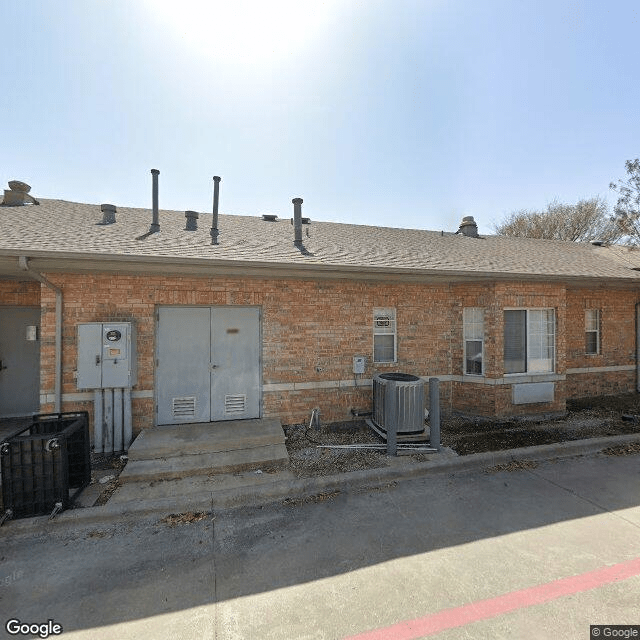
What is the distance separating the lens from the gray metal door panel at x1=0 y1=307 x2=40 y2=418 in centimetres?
712

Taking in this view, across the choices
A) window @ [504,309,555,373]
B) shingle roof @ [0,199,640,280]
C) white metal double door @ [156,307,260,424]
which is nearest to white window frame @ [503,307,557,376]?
window @ [504,309,555,373]

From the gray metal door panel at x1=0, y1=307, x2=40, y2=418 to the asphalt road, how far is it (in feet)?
16.4

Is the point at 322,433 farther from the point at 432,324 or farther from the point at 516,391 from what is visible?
the point at 516,391

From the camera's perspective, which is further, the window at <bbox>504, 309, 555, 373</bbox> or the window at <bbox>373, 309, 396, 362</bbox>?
the window at <bbox>504, 309, 555, 373</bbox>

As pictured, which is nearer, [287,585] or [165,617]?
[165,617]

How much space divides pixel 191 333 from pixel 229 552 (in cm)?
404

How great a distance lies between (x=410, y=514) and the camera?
13.0 ft

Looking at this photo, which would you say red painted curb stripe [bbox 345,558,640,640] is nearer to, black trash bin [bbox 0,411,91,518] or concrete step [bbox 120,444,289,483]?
concrete step [bbox 120,444,289,483]

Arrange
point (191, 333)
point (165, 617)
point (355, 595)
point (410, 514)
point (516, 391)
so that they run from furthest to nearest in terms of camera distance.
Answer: point (516, 391)
point (191, 333)
point (410, 514)
point (355, 595)
point (165, 617)

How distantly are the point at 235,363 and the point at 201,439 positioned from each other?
162 centimetres

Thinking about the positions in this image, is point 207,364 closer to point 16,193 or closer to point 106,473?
point 106,473

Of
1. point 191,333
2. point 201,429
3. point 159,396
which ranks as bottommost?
point 201,429

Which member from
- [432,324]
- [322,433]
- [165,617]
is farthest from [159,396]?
[432,324]
